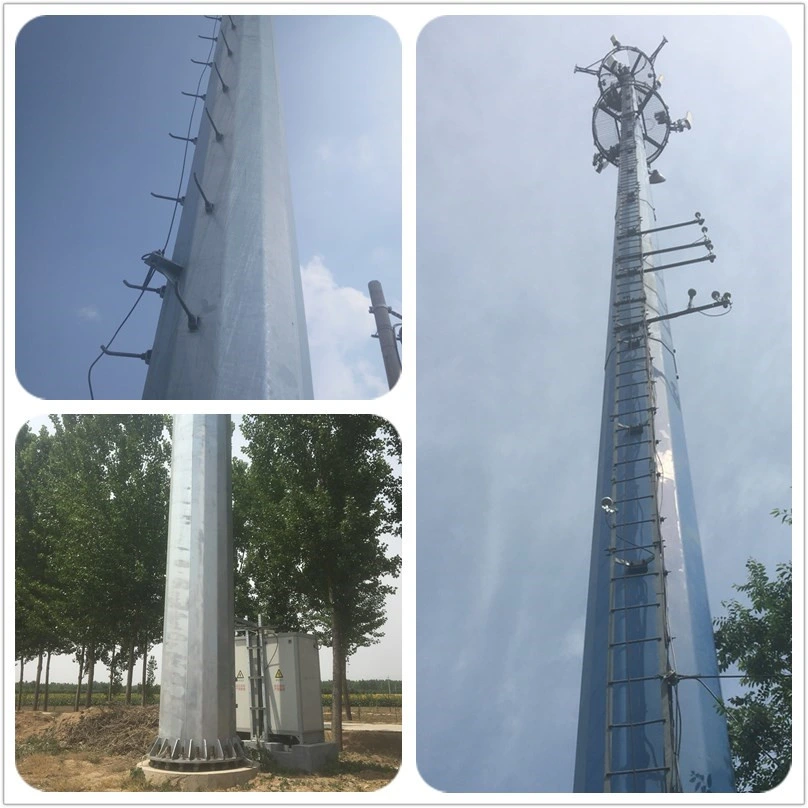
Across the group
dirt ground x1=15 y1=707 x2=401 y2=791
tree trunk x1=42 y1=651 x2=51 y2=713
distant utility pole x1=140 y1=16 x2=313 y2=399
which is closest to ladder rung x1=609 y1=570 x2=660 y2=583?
dirt ground x1=15 y1=707 x2=401 y2=791

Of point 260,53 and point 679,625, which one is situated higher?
point 260,53

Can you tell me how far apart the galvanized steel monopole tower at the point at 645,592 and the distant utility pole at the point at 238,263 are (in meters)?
2.27

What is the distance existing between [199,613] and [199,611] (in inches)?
0.5

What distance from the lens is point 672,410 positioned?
614 cm

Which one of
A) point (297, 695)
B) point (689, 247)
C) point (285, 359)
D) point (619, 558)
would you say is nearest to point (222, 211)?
point (285, 359)

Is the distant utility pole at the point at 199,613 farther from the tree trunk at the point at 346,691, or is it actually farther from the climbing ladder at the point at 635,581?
the climbing ladder at the point at 635,581

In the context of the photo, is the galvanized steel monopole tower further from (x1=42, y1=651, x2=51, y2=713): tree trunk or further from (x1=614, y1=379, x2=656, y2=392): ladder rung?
(x1=42, y1=651, x2=51, y2=713): tree trunk

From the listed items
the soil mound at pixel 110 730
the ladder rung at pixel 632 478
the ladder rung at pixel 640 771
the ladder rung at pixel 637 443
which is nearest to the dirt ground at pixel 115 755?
the soil mound at pixel 110 730

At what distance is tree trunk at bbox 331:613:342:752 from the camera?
7.23 meters

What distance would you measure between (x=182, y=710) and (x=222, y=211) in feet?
11.1

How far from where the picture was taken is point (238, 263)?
437 centimetres

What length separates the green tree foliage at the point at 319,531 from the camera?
753 cm

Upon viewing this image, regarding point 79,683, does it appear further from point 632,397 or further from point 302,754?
point 632,397
